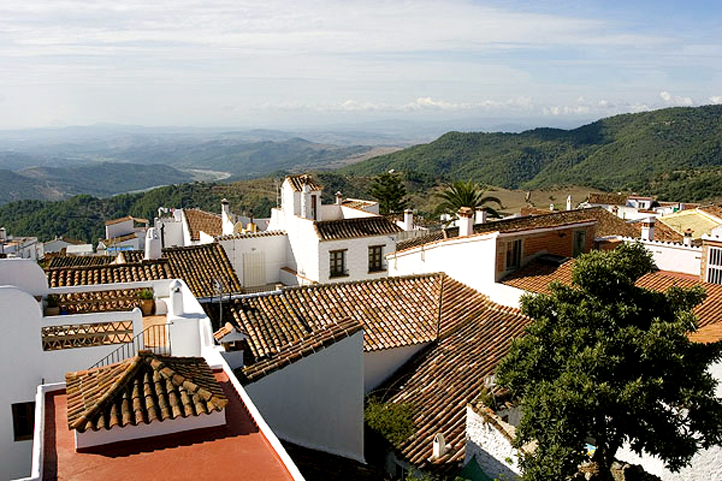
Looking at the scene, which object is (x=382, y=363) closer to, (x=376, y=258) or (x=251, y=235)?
(x=376, y=258)

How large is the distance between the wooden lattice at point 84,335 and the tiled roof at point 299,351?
2.41 meters

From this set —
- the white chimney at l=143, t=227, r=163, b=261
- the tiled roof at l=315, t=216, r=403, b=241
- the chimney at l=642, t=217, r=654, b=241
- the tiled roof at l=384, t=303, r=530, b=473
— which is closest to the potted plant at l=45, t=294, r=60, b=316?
the white chimney at l=143, t=227, r=163, b=261

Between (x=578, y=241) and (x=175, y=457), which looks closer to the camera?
(x=175, y=457)

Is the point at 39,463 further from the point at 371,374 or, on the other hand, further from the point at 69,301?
the point at 371,374

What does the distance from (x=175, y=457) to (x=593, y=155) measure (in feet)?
498

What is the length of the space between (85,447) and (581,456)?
688 cm

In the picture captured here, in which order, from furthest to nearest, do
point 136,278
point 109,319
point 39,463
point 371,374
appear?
point 371,374 < point 136,278 < point 109,319 < point 39,463

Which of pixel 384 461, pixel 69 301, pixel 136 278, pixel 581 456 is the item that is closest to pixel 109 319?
pixel 69 301

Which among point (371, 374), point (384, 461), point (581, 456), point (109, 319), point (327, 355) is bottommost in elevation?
point (384, 461)

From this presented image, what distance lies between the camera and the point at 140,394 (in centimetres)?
830

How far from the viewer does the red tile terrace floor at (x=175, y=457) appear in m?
7.11

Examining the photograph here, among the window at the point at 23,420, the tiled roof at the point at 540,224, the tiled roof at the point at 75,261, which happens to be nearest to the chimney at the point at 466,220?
the tiled roof at the point at 540,224

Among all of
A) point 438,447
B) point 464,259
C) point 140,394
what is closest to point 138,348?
point 140,394

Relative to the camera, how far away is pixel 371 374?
15664 mm
